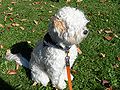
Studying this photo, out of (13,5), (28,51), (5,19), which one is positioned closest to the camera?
A: (28,51)

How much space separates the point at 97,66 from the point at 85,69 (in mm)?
288

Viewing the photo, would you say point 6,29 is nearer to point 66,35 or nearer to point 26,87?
point 26,87

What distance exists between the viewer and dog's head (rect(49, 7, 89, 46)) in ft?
13.7

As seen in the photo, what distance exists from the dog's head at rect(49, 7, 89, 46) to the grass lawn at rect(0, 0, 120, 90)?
4.91 feet

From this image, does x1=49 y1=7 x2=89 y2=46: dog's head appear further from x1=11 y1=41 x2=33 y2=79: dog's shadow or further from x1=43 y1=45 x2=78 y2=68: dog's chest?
x1=11 y1=41 x2=33 y2=79: dog's shadow

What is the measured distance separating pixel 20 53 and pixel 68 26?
2.32 meters

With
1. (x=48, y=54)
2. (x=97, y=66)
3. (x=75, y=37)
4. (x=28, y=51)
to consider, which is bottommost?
(x=97, y=66)

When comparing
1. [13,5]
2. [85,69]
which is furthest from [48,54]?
[13,5]

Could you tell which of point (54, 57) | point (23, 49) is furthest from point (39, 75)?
point (23, 49)

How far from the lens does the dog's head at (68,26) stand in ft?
13.7

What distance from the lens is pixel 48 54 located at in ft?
15.8

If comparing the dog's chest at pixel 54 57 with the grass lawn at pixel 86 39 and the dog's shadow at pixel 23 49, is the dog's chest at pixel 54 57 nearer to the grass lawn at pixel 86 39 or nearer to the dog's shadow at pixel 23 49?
the grass lawn at pixel 86 39

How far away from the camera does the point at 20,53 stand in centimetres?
623

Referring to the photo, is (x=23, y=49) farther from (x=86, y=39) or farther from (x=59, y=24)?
(x=59, y=24)
